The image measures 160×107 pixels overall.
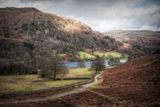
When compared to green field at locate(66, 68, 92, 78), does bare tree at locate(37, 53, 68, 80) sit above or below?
above

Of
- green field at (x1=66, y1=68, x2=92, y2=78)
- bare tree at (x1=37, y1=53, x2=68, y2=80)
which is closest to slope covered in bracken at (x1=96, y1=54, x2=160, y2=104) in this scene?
bare tree at (x1=37, y1=53, x2=68, y2=80)

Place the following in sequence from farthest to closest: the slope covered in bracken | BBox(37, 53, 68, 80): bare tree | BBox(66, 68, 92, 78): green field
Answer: BBox(66, 68, 92, 78): green field → BBox(37, 53, 68, 80): bare tree → the slope covered in bracken

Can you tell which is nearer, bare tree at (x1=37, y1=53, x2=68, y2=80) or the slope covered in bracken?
the slope covered in bracken

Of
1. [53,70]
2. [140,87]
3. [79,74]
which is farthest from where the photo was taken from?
[79,74]

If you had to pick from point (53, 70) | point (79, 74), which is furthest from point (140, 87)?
point (79, 74)

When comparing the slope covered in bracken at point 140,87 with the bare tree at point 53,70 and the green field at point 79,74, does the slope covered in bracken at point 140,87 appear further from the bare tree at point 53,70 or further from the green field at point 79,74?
the green field at point 79,74

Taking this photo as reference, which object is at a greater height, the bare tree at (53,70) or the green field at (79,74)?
the bare tree at (53,70)

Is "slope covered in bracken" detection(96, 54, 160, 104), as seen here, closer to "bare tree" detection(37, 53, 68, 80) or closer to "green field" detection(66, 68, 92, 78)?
"bare tree" detection(37, 53, 68, 80)

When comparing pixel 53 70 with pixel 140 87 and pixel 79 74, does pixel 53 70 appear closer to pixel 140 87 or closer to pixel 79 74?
pixel 79 74

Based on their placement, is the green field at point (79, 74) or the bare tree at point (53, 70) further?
the green field at point (79, 74)

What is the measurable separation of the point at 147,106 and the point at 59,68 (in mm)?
82509

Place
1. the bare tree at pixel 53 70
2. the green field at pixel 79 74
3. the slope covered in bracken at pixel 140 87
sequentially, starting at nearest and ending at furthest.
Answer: the slope covered in bracken at pixel 140 87 < the bare tree at pixel 53 70 < the green field at pixel 79 74

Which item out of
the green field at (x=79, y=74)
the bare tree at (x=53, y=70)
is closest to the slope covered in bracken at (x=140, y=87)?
the bare tree at (x=53, y=70)

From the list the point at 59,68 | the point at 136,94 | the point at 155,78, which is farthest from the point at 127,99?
the point at 59,68
